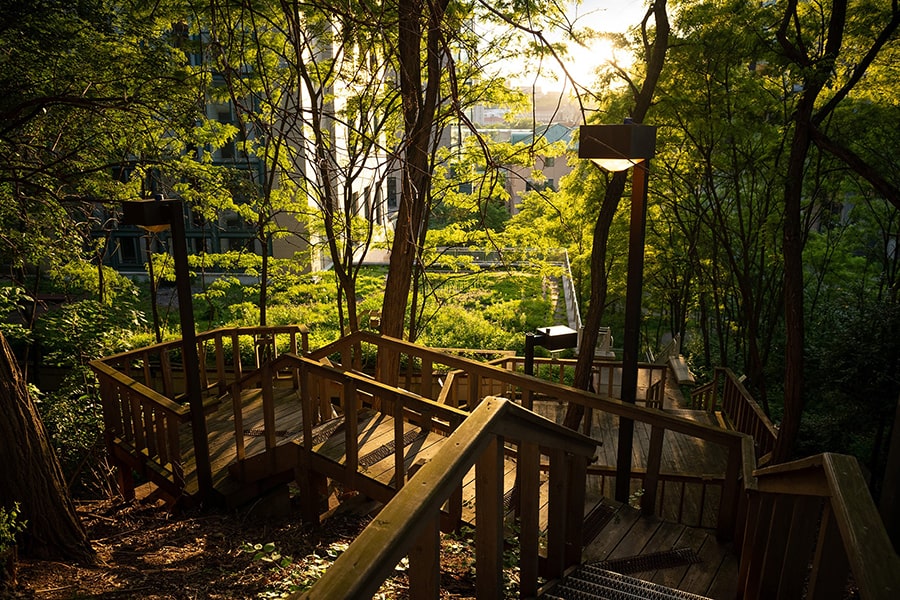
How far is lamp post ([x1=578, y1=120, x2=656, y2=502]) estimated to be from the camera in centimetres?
397

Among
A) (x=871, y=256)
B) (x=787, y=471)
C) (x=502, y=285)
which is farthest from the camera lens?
(x=502, y=285)

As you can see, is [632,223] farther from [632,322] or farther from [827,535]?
[827,535]

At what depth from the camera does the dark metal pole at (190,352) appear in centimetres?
484

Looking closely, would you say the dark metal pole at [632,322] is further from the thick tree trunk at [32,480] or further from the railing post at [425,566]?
the thick tree trunk at [32,480]

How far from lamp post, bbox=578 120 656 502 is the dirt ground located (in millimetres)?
1684

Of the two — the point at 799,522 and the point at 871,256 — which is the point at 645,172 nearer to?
the point at 799,522

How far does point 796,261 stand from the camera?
7.75 meters

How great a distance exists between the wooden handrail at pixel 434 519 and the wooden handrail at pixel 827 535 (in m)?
0.92

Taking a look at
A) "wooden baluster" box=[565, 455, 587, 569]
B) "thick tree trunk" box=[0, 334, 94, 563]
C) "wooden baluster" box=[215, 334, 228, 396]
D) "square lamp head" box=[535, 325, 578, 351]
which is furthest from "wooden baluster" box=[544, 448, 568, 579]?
"wooden baluster" box=[215, 334, 228, 396]

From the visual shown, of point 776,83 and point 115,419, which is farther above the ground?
point 776,83

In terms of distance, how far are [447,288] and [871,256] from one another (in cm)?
1148

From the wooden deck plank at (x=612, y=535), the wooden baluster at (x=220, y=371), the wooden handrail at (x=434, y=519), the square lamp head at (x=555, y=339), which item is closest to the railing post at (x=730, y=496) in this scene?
the wooden deck plank at (x=612, y=535)

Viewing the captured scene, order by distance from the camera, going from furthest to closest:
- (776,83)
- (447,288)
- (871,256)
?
(447,288)
(871,256)
(776,83)

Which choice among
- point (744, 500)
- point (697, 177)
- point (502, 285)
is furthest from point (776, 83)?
point (502, 285)
